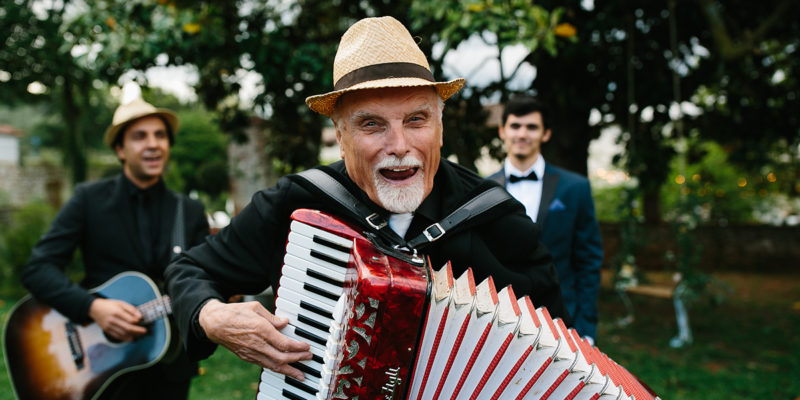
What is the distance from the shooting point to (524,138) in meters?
3.40

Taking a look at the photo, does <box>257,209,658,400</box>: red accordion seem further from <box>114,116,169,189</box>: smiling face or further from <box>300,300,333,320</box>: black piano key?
<box>114,116,169,189</box>: smiling face

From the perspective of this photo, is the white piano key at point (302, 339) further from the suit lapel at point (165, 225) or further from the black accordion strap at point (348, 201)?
the suit lapel at point (165, 225)

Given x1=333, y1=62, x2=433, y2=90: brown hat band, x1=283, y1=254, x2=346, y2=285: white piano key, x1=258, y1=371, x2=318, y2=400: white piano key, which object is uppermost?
x1=333, y1=62, x2=433, y2=90: brown hat band

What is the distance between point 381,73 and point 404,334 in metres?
0.74

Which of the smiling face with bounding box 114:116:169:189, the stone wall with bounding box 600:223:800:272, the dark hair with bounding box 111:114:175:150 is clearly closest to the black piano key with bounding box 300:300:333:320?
the smiling face with bounding box 114:116:169:189

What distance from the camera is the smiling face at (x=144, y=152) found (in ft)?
9.98

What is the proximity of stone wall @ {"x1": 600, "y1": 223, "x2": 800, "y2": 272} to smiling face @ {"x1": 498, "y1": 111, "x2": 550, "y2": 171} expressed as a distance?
1037 centimetres

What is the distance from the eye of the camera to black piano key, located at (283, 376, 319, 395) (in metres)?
1.37

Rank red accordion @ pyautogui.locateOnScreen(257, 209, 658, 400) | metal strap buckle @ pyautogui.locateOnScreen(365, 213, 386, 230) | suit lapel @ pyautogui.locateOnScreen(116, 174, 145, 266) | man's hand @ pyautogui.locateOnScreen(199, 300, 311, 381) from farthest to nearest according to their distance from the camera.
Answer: suit lapel @ pyautogui.locateOnScreen(116, 174, 145, 266) → metal strap buckle @ pyautogui.locateOnScreen(365, 213, 386, 230) → man's hand @ pyautogui.locateOnScreen(199, 300, 311, 381) → red accordion @ pyautogui.locateOnScreen(257, 209, 658, 400)

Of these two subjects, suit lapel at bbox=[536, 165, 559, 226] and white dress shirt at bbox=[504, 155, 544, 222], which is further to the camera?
white dress shirt at bbox=[504, 155, 544, 222]

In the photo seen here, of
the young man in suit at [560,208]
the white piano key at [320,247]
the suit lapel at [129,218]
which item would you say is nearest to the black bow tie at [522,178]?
the young man in suit at [560,208]

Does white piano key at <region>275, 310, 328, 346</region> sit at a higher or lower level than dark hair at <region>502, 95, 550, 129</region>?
lower

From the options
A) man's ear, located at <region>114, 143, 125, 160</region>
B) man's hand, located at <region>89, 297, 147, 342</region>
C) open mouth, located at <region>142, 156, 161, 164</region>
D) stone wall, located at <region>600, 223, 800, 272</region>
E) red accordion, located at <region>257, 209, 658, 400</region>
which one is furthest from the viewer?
stone wall, located at <region>600, 223, 800, 272</region>

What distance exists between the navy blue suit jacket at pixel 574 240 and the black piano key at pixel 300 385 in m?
2.11
